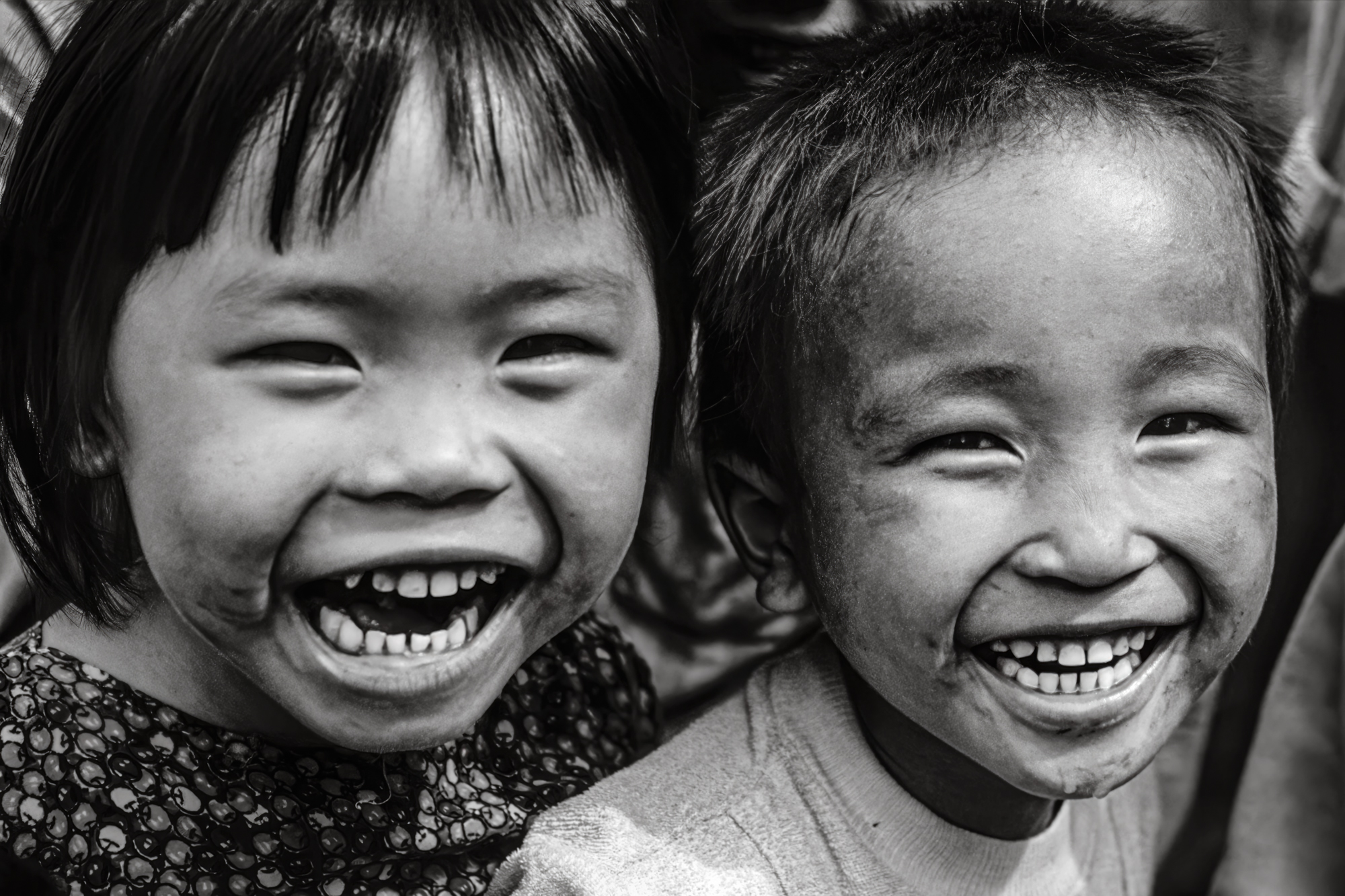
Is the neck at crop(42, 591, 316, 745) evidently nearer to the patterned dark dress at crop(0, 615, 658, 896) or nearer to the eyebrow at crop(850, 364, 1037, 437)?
the patterned dark dress at crop(0, 615, 658, 896)

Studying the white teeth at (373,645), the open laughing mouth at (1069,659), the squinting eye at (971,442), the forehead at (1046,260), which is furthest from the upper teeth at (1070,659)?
the white teeth at (373,645)

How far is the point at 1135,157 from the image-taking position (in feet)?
5.18

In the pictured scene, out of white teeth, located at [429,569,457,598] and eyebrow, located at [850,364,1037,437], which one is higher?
eyebrow, located at [850,364,1037,437]

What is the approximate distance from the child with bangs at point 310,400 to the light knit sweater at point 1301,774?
118 centimetres

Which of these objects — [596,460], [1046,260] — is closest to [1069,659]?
[1046,260]

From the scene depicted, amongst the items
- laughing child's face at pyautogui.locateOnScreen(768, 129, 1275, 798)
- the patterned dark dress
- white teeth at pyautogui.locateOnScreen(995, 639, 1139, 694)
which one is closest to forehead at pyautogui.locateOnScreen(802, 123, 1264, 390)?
laughing child's face at pyautogui.locateOnScreen(768, 129, 1275, 798)

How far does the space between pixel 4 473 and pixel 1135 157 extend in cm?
133

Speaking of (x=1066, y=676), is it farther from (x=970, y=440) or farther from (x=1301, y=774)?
(x=1301, y=774)

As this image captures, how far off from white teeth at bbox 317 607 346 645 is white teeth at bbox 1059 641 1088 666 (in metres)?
0.78

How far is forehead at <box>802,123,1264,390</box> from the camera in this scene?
1.51 metres

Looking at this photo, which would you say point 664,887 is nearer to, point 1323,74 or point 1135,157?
point 1135,157

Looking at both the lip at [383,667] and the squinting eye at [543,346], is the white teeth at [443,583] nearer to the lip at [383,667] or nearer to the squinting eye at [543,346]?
the lip at [383,667]

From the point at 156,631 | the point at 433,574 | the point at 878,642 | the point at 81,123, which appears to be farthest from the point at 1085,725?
the point at 81,123

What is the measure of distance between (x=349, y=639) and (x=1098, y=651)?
807mm
